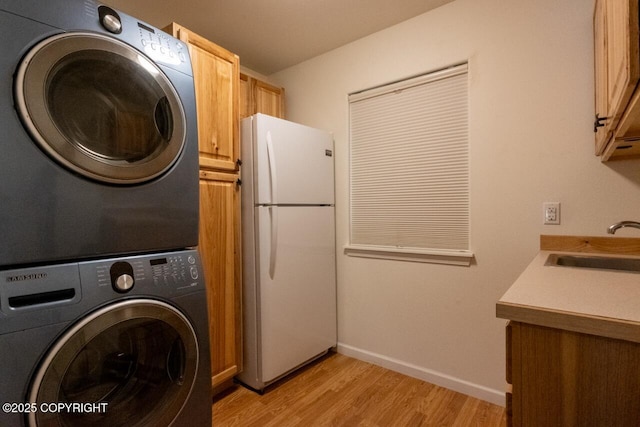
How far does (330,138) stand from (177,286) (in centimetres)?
171

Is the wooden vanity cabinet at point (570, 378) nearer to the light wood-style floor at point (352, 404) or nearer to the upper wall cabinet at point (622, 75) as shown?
the upper wall cabinet at point (622, 75)

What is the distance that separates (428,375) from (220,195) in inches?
→ 71.9

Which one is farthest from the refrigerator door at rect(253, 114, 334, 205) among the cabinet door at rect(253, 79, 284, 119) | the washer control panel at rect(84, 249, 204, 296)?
the washer control panel at rect(84, 249, 204, 296)

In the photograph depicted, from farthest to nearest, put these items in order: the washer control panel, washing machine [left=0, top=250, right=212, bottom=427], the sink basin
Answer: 1. the sink basin
2. the washer control panel
3. washing machine [left=0, top=250, right=212, bottom=427]

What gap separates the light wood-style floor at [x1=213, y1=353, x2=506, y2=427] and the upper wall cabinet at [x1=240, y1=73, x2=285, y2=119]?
193 cm

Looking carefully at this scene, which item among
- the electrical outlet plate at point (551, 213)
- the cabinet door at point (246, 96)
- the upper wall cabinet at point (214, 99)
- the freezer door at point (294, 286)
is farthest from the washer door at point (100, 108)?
the electrical outlet plate at point (551, 213)

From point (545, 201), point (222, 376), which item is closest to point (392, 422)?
point (222, 376)

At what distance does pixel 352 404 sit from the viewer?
6.17ft

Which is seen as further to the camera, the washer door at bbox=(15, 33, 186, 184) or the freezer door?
the freezer door

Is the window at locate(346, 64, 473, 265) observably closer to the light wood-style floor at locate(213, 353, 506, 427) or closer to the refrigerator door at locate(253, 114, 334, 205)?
the refrigerator door at locate(253, 114, 334, 205)

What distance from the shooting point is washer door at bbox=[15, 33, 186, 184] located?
88cm

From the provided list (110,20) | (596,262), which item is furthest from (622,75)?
(110,20)

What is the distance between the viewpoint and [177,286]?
1144 mm

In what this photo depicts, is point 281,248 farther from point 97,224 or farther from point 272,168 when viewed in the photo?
point 97,224
